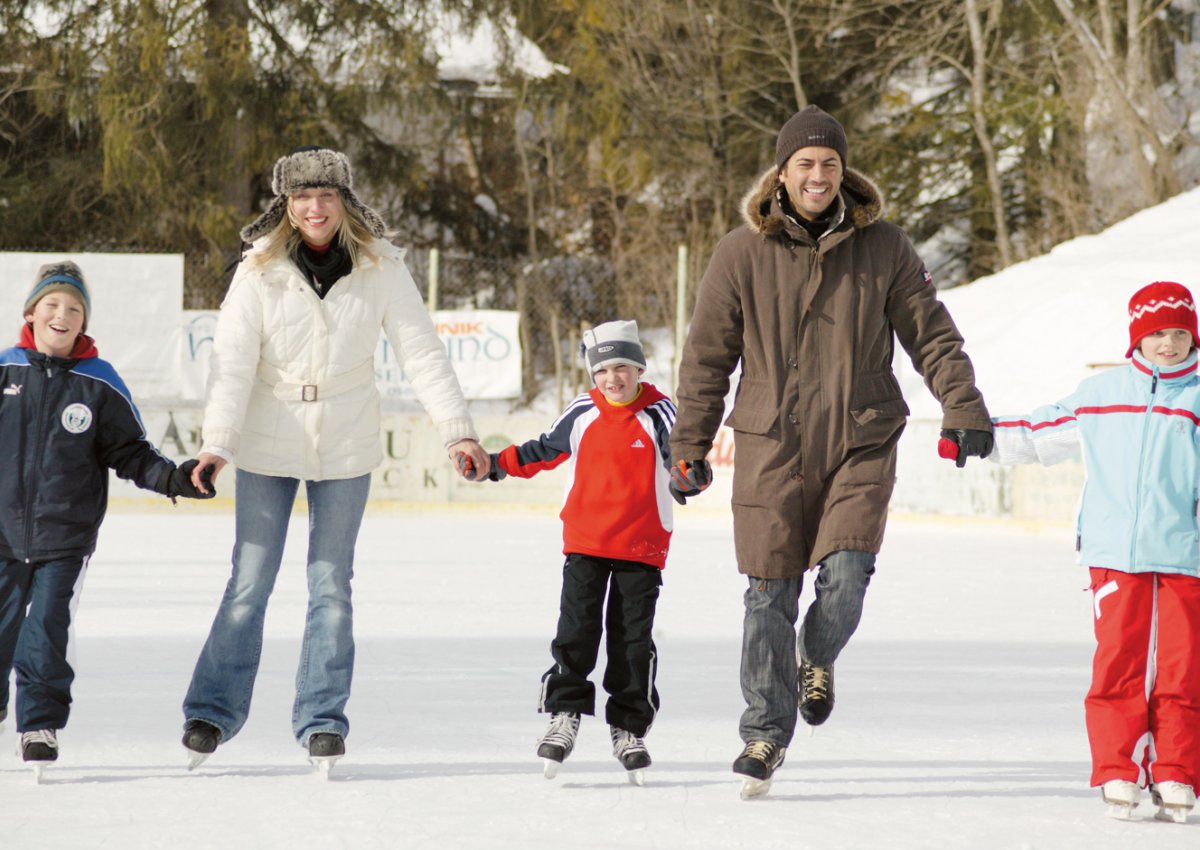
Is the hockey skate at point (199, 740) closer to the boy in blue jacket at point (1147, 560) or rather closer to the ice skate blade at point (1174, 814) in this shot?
the boy in blue jacket at point (1147, 560)

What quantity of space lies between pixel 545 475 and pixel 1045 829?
10.4 metres

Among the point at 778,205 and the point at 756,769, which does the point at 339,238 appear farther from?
the point at 756,769

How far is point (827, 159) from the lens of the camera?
3342mm

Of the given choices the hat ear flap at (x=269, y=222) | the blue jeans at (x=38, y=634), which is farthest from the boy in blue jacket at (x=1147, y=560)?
the blue jeans at (x=38, y=634)

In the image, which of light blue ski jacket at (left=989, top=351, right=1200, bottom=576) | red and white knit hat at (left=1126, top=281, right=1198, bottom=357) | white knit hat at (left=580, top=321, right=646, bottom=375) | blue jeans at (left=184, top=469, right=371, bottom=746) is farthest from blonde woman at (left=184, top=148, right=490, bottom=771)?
red and white knit hat at (left=1126, top=281, right=1198, bottom=357)

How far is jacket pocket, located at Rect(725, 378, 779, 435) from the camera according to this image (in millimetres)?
3285

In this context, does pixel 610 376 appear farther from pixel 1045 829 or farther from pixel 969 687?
pixel 969 687

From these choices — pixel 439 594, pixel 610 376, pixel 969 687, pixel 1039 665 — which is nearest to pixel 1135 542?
pixel 610 376

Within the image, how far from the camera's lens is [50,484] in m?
3.32

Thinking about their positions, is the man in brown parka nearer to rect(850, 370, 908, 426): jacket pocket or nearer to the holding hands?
rect(850, 370, 908, 426): jacket pocket

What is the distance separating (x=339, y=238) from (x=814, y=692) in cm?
140

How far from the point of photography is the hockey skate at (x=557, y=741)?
3385 mm

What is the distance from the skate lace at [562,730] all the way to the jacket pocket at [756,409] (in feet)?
2.36

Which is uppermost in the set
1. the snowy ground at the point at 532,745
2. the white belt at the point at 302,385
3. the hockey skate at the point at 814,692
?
the white belt at the point at 302,385
